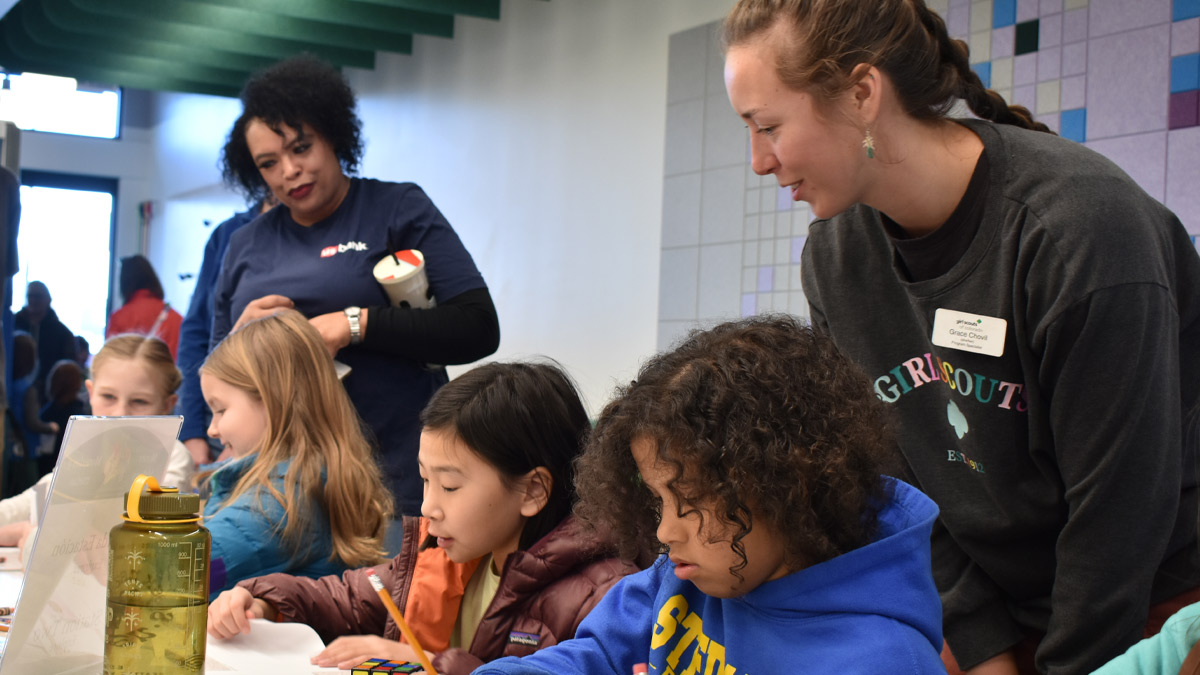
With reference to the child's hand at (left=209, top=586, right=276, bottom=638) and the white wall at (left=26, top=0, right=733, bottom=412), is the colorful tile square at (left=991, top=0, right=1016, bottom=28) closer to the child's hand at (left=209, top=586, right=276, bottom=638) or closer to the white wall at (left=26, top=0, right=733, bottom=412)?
the white wall at (left=26, top=0, right=733, bottom=412)

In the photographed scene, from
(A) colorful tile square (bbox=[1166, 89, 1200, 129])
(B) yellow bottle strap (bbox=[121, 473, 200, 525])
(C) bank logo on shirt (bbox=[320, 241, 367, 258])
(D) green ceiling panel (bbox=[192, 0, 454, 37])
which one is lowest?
(B) yellow bottle strap (bbox=[121, 473, 200, 525])

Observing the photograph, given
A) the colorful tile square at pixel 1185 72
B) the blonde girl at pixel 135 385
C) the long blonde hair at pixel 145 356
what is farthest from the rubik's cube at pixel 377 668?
the colorful tile square at pixel 1185 72

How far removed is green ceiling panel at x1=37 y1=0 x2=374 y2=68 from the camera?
18.3ft

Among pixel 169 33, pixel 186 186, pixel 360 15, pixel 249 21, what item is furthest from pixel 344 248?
pixel 186 186

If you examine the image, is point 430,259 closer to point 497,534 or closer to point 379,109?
point 497,534

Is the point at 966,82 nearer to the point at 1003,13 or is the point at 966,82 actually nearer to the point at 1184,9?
the point at 1184,9

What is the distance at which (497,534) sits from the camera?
5.14 ft

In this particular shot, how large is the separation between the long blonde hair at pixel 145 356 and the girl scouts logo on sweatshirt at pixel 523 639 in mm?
1618

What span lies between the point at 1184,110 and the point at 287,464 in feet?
7.20

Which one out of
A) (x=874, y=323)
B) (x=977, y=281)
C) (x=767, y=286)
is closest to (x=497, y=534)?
(x=874, y=323)

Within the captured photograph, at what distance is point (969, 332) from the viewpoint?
1.20 meters

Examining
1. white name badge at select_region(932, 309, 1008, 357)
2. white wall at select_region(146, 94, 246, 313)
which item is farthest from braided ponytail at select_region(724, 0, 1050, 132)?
white wall at select_region(146, 94, 246, 313)

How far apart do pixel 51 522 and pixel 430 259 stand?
1.30 m

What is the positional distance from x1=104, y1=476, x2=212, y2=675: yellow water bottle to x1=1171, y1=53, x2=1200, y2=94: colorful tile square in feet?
8.12
